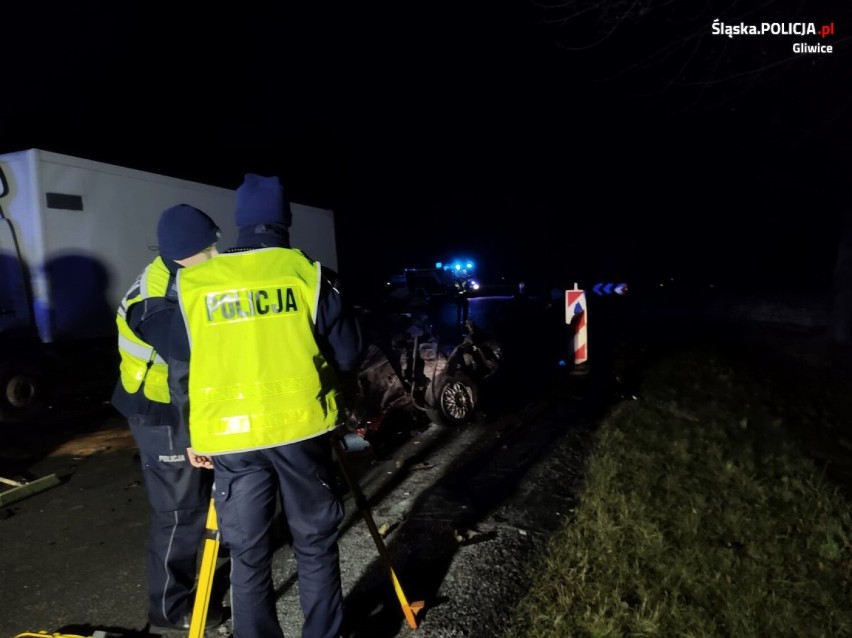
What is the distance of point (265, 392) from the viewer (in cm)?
233

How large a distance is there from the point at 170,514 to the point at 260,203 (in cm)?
161

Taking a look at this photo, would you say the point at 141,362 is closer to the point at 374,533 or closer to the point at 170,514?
the point at 170,514

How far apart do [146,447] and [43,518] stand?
7.83ft

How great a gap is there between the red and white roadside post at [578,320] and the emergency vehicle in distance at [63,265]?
620cm

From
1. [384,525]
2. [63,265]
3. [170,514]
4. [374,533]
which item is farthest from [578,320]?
[63,265]

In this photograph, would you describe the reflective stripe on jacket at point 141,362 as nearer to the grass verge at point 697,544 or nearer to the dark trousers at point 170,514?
the dark trousers at point 170,514

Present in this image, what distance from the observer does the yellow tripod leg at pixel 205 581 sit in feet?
8.12

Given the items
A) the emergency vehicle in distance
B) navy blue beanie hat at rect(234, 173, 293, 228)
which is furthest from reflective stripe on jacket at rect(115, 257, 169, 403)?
the emergency vehicle in distance

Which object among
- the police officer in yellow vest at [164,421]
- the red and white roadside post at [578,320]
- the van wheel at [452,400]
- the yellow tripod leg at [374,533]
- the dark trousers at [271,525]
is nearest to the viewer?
the dark trousers at [271,525]

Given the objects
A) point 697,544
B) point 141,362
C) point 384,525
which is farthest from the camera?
point 384,525

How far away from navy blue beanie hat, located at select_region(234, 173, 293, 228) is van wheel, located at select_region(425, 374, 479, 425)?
4.05 metres

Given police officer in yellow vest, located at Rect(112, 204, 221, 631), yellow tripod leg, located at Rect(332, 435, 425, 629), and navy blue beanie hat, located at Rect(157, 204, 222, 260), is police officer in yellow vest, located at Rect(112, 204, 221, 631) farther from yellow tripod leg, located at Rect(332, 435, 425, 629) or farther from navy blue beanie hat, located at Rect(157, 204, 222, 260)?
yellow tripod leg, located at Rect(332, 435, 425, 629)

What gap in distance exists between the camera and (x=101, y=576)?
3582mm

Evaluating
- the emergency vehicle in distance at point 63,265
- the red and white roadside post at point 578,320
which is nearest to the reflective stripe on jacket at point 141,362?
the emergency vehicle in distance at point 63,265
